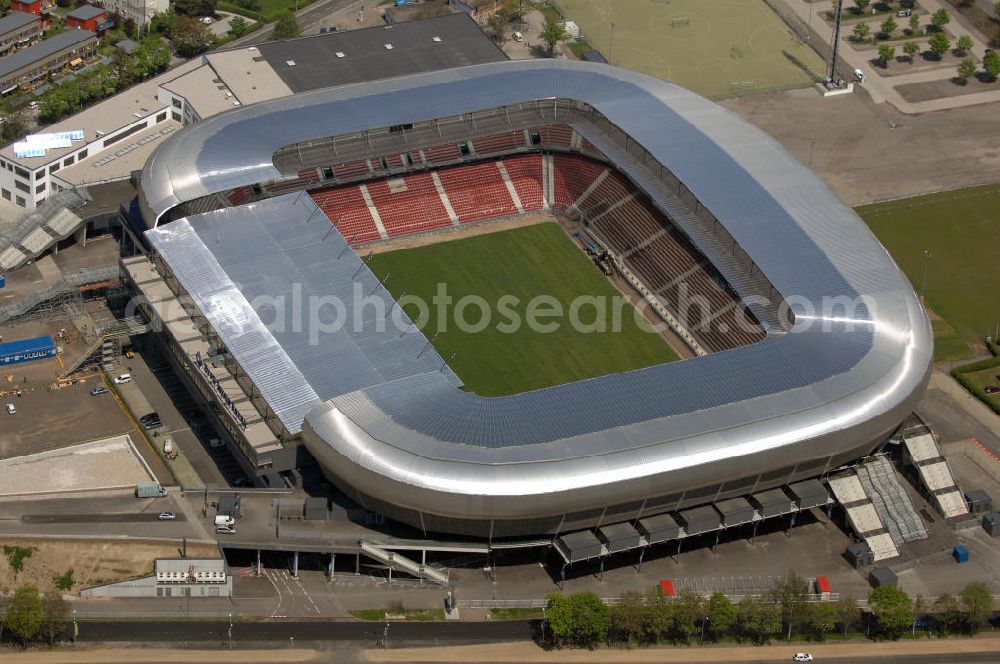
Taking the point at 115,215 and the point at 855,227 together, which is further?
the point at 115,215

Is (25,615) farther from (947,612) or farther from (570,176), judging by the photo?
(570,176)

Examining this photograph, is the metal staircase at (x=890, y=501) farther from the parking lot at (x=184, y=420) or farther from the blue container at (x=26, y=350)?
the blue container at (x=26, y=350)

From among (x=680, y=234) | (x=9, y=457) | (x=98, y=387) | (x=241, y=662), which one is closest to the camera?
(x=241, y=662)

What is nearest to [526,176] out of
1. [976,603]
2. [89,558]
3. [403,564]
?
[403,564]

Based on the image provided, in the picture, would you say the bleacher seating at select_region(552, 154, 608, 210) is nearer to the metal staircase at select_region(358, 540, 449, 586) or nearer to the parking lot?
the parking lot

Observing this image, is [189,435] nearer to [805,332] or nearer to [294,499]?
[294,499]

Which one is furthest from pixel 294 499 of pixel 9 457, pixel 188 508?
pixel 9 457

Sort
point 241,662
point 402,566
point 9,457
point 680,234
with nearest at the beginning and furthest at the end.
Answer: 1. point 241,662
2. point 402,566
3. point 9,457
4. point 680,234

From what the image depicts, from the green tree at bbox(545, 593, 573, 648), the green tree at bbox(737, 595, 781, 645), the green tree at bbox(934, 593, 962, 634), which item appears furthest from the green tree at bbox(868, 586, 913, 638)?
the green tree at bbox(545, 593, 573, 648)
